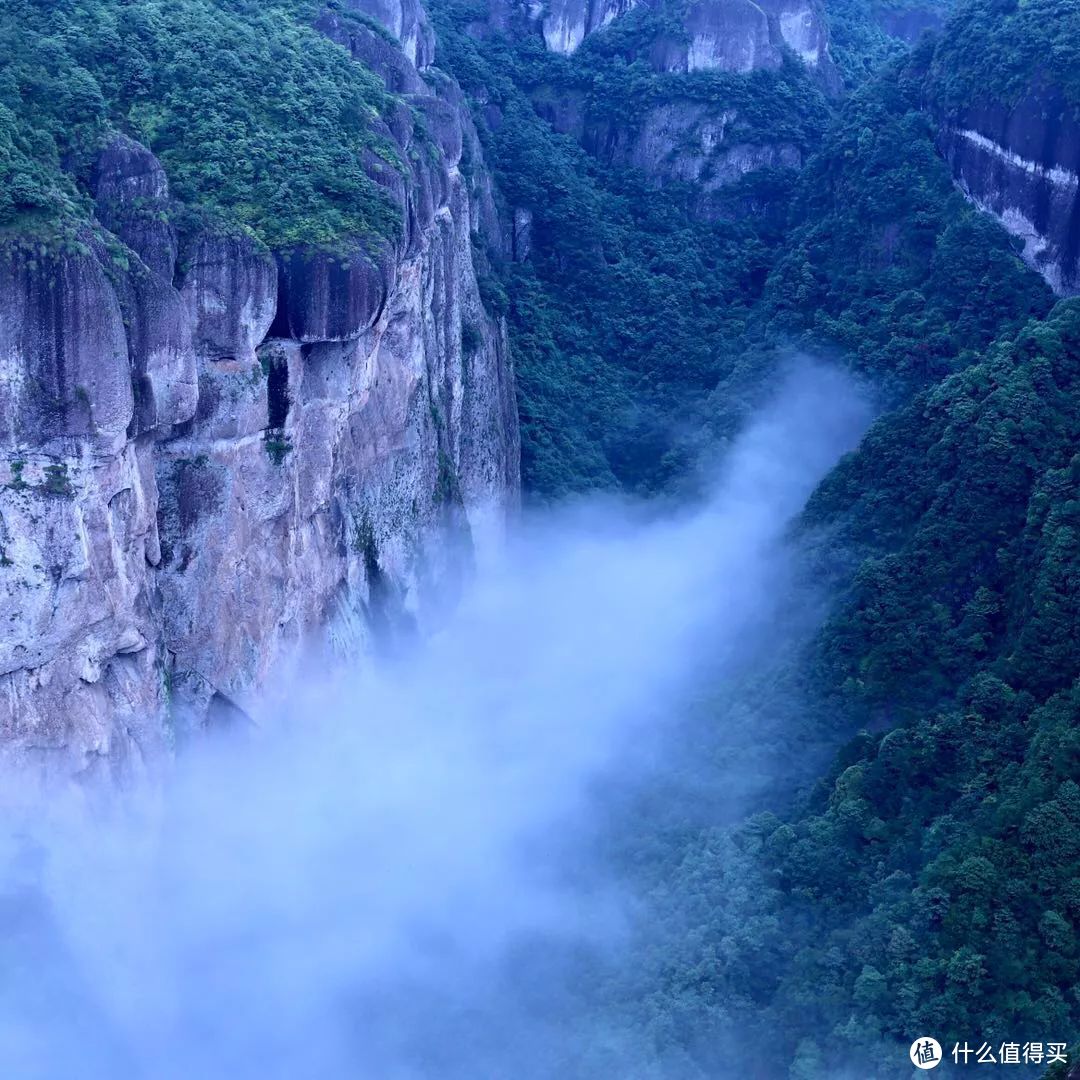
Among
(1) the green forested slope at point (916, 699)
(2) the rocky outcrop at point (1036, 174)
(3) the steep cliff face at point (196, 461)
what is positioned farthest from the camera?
(2) the rocky outcrop at point (1036, 174)


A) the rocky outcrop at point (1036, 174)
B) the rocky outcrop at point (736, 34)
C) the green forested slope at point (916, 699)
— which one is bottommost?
the green forested slope at point (916, 699)

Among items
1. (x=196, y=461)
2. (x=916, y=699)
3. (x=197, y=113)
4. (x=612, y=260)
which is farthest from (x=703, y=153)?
(x=196, y=461)

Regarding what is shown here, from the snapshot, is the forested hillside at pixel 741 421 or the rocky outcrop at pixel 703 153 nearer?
the forested hillside at pixel 741 421

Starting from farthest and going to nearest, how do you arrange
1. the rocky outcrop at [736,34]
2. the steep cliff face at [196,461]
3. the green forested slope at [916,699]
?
the rocky outcrop at [736,34] → the green forested slope at [916,699] → the steep cliff face at [196,461]

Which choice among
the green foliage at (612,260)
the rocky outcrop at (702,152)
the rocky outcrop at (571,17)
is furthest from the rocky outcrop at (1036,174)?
the rocky outcrop at (571,17)

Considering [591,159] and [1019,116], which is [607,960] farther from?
→ [591,159]

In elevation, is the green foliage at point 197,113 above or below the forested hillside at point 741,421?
above

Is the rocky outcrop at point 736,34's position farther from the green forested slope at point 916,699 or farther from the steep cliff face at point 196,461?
the steep cliff face at point 196,461

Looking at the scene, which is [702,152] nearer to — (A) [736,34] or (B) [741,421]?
(A) [736,34]
